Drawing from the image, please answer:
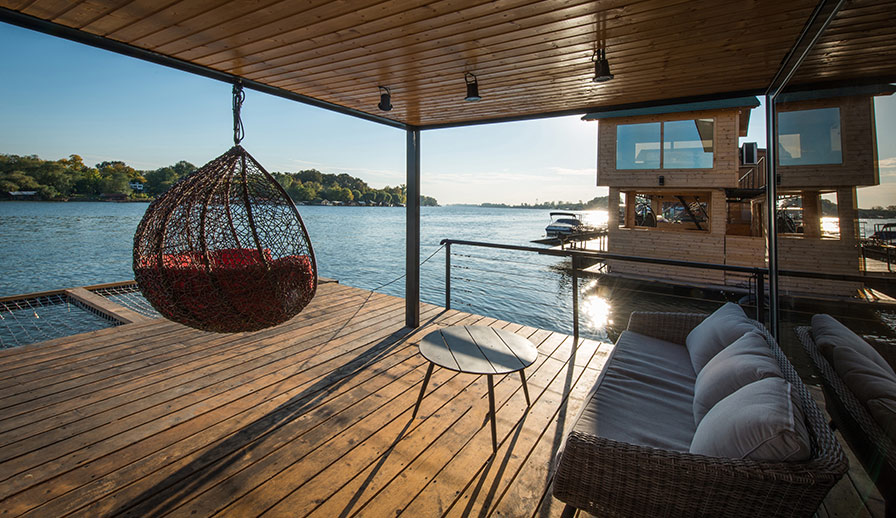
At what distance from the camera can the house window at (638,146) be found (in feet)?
35.5

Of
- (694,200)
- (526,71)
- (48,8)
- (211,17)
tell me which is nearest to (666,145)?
(694,200)

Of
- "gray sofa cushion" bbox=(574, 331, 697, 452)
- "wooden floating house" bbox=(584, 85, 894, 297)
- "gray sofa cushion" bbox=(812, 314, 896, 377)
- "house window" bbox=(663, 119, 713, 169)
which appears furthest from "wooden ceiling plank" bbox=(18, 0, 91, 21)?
"house window" bbox=(663, 119, 713, 169)

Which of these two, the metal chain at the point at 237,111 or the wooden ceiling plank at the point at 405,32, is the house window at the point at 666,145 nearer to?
the wooden ceiling plank at the point at 405,32

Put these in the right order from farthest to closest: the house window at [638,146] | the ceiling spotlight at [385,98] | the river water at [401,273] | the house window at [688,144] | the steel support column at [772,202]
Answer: the house window at [638,146]
the house window at [688,144]
the river water at [401,273]
the ceiling spotlight at [385,98]
the steel support column at [772,202]

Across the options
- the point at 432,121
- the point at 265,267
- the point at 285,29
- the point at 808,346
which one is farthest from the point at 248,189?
the point at 808,346

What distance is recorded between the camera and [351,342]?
3.53m

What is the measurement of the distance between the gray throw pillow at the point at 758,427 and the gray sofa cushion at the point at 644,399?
25cm

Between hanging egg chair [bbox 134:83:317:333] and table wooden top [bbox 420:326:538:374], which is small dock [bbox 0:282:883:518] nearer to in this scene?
table wooden top [bbox 420:326:538:374]

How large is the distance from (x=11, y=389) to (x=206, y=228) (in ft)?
6.35

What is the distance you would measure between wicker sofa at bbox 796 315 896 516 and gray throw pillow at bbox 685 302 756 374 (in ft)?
1.24

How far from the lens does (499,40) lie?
1.99 m

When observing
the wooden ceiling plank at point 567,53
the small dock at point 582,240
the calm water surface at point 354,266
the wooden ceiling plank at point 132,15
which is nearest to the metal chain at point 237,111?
the wooden ceiling plank at point 567,53

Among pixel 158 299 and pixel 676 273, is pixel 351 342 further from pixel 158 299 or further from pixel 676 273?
pixel 676 273

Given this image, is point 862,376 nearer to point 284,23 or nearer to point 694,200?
point 284,23
